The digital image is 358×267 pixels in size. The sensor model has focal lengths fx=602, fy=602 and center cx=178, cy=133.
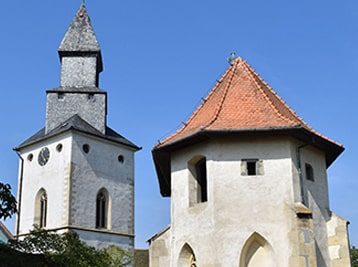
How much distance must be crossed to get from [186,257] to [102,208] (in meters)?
21.2

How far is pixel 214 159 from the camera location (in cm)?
1456

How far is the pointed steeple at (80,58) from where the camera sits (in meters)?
37.3

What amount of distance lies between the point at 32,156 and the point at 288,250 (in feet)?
85.1

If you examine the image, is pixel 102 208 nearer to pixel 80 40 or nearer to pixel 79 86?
pixel 79 86

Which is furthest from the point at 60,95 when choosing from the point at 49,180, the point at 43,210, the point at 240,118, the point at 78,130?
the point at 240,118

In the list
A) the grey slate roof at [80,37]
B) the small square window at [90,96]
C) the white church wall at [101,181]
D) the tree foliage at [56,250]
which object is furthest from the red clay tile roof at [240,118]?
the grey slate roof at [80,37]

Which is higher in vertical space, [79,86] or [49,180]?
[79,86]

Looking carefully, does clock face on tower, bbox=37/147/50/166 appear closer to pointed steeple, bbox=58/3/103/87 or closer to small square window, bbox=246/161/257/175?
pointed steeple, bbox=58/3/103/87

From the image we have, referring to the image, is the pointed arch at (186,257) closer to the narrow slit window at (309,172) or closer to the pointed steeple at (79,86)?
the narrow slit window at (309,172)

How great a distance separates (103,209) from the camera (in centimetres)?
3572

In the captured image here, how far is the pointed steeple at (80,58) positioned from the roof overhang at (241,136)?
828 inches

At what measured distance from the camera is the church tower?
112 ft

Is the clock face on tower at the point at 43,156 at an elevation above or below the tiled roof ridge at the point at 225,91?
above

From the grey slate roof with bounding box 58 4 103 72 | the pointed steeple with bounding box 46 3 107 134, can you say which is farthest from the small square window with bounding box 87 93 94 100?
the grey slate roof with bounding box 58 4 103 72
